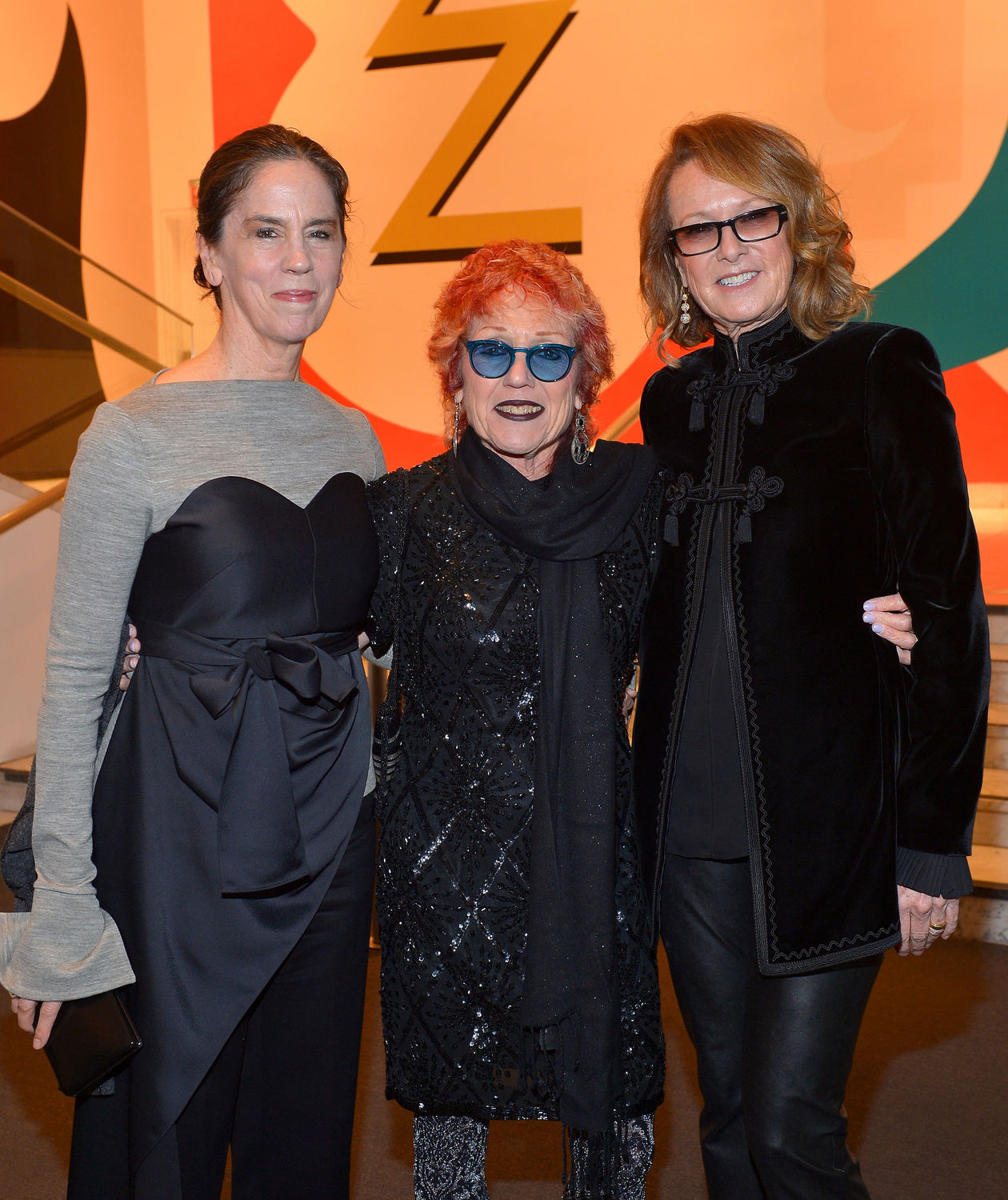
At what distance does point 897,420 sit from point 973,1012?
2.66 meters

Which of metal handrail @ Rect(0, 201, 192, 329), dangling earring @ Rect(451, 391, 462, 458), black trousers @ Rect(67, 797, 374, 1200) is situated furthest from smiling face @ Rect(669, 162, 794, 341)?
metal handrail @ Rect(0, 201, 192, 329)

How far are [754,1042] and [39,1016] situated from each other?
3.64 feet

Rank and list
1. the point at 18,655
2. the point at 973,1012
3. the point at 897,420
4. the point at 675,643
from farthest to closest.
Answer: the point at 18,655, the point at 973,1012, the point at 675,643, the point at 897,420

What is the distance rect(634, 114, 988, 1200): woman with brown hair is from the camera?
1698 mm

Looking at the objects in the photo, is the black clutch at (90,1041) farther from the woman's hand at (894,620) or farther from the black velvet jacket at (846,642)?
the woman's hand at (894,620)

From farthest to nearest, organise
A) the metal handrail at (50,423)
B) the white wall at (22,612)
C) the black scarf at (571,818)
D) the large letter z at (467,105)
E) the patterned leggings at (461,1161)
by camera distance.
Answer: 1. the large letter z at (467,105)
2. the metal handrail at (50,423)
3. the white wall at (22,612)
4. the patterned leggings at (461,1161)
5. the black scarf at (571,818)

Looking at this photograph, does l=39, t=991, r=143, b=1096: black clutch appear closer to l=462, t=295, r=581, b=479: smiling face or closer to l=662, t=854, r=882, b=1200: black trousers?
l=662, t=854, r=882, b=1200: black trousers

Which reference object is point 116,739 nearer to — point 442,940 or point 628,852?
point 442,940

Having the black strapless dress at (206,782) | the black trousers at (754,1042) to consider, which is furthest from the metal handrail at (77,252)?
the black trousers at (754,1042)

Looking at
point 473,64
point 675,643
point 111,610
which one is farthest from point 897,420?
point 473,64

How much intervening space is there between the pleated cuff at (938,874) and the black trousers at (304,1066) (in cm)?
88

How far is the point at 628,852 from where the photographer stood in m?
1.98

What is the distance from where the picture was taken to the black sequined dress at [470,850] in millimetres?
1919

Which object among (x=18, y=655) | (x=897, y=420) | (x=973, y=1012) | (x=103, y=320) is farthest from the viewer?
(x=103, y=320)
